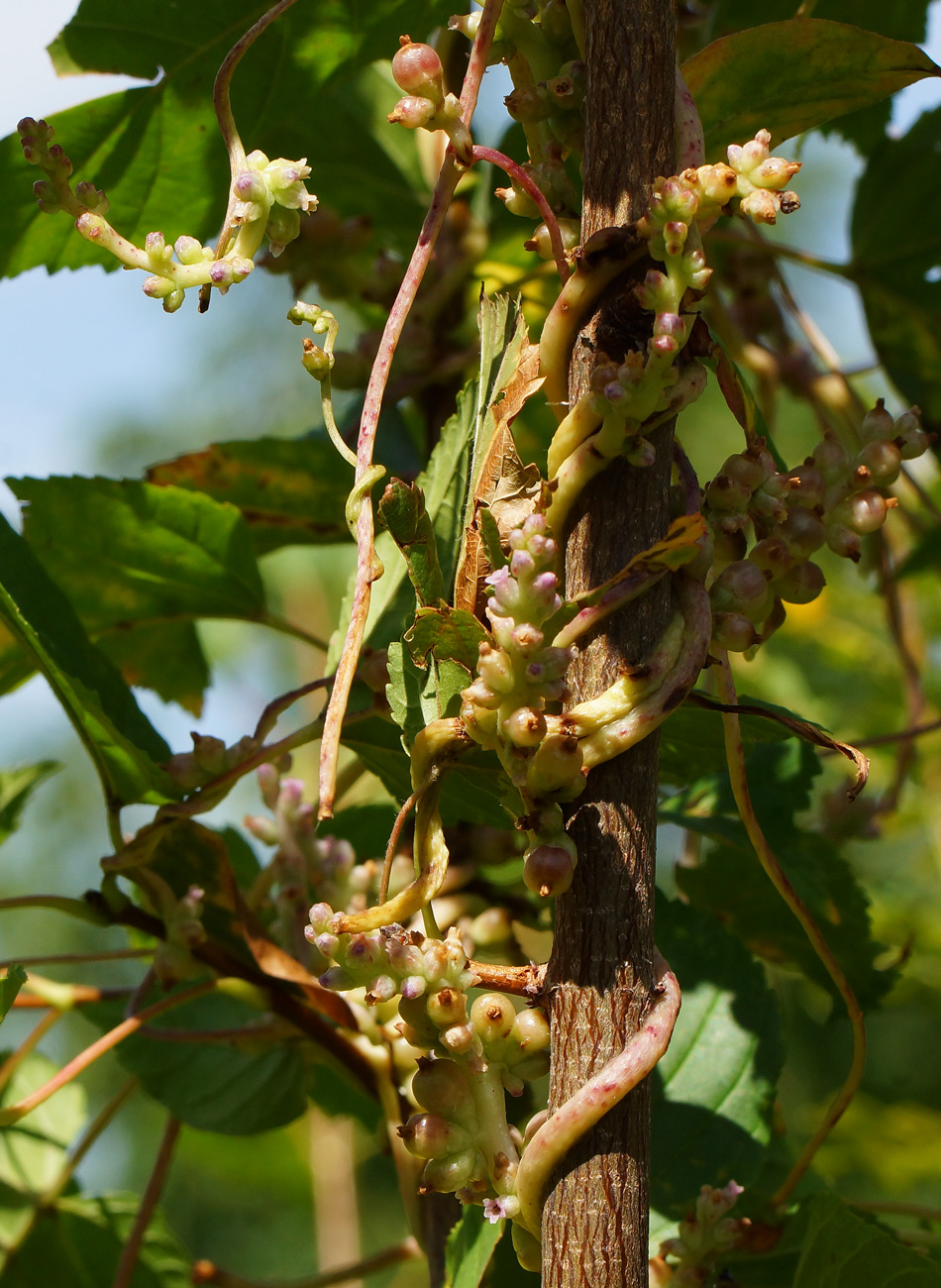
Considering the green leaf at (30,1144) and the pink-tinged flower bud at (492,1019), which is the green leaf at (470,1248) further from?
the green leaf at (30,1144)

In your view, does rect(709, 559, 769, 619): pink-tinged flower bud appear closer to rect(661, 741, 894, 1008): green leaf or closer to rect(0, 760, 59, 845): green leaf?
rect(661, 741, 894, 1008): green leaf

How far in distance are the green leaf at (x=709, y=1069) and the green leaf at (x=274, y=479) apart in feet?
1.34

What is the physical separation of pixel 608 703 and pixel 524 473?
0.37 feet

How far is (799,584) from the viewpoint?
0.53 metres

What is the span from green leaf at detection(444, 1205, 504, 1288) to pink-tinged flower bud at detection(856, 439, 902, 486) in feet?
1.28

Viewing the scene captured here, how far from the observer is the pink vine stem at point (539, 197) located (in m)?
0.53

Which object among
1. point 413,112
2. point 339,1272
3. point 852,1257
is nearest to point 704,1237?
point 852,1257

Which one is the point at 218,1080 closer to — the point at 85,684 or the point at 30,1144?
the point at 85,684

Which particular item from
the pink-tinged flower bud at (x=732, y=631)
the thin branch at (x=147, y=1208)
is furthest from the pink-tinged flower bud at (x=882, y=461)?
the thin branch at (x=147, y=1208)

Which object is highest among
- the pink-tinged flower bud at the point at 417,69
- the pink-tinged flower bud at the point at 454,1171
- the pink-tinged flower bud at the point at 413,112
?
the pink-tinged flower bud at the point at 417,69

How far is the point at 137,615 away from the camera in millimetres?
939

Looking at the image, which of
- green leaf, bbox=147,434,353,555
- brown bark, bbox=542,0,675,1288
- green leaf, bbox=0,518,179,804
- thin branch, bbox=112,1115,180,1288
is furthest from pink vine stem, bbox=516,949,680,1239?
green leaf, bbox=147,434,353,555

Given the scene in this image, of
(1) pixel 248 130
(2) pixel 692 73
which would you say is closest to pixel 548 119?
(2) pixel 692 73

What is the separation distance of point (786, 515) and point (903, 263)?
2.76 feet
